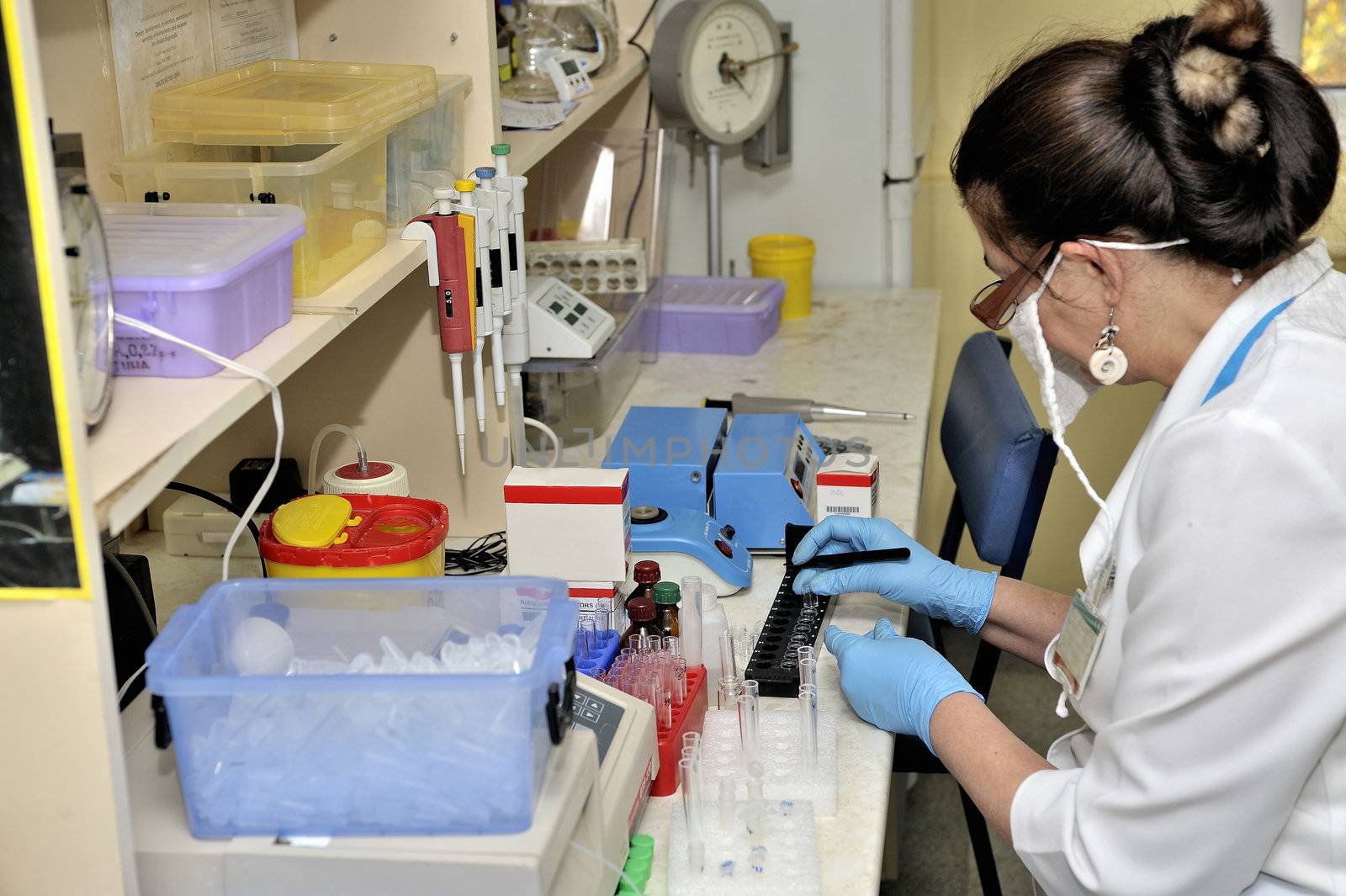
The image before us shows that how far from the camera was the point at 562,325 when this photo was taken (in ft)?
6.68

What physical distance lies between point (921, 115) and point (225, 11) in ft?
6.43

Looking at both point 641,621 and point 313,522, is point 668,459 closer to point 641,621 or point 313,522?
point 641,621

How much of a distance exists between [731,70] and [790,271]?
0.44 m

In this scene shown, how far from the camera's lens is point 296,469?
5.65 feet

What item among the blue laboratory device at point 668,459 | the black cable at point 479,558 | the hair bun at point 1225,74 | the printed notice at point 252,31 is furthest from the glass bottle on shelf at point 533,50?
the hair bun at point 1225,74

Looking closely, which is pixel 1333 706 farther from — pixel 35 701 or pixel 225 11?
pixel 225 11

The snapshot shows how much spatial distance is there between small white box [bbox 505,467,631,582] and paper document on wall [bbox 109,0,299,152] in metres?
0.56

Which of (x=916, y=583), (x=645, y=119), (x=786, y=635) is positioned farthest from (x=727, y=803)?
(x=645, y=119)

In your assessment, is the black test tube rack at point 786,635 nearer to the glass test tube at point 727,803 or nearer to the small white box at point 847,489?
the small white box at point 847,489

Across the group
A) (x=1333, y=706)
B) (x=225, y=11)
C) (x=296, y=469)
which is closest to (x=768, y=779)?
(x=1333, y=706)

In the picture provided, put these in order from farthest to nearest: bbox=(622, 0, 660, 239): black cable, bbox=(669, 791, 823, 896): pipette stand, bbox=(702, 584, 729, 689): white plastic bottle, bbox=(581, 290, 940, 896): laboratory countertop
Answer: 1. bbox=(622, 0, 660, 239): black cable
2. bbox=(702, 584, 729, 689): white plastic bottle
3. bbox=(581, 290, 940, 896): laboratory countertop
4. bbox=(669, 791, 823, 896): pipette stand

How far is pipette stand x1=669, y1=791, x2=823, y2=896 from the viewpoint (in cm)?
105

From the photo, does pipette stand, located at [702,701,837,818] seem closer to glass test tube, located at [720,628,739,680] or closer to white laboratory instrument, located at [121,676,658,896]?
glass test tube, located at [720,628,739,680]

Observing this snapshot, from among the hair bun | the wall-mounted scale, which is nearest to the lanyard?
the hair bun
